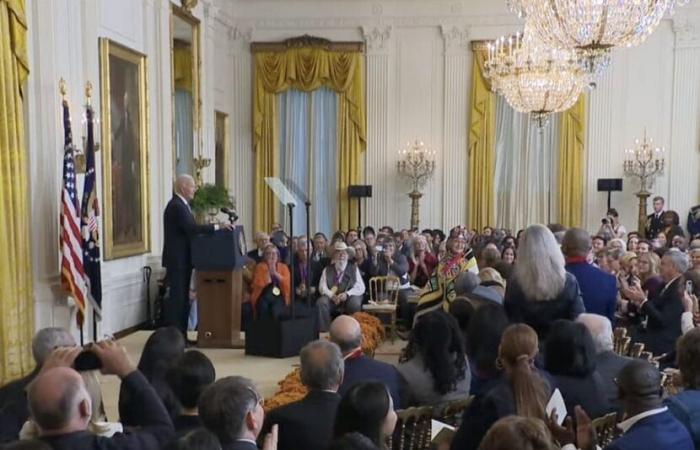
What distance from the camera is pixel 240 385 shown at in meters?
2.23

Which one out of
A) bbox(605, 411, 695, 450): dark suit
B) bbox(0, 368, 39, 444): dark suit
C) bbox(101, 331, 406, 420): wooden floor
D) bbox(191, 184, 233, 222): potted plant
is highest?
bbox(191, 184, 233, 222): potted plant

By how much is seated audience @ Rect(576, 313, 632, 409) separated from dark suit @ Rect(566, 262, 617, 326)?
809mm

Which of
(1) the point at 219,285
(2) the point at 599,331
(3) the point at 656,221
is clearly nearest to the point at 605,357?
(2) the point at 599,331

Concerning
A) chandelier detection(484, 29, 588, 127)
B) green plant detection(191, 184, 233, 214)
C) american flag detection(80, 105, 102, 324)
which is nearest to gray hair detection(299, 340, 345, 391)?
american flag detection(80, 105, 102, 324)

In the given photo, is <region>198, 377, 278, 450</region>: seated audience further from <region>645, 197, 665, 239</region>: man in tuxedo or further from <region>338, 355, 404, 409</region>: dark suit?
<region>645, 197, 665, 239</region>: man in tuxedo

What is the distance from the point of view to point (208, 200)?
8.80 meters

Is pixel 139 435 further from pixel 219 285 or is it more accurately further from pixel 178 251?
pixel 178 251

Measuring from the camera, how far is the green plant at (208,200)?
8.78 meters

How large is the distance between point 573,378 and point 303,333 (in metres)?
4.11

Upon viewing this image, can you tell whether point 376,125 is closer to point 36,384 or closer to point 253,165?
point 253,165

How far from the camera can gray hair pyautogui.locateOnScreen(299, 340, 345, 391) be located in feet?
9.20

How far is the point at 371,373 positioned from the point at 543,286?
1200 millimetres

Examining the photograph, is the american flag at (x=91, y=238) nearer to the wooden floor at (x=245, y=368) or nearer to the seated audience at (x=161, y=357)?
the wooden floor at (x=245, y=368)

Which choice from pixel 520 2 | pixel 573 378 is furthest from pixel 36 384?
pixel 520 2
